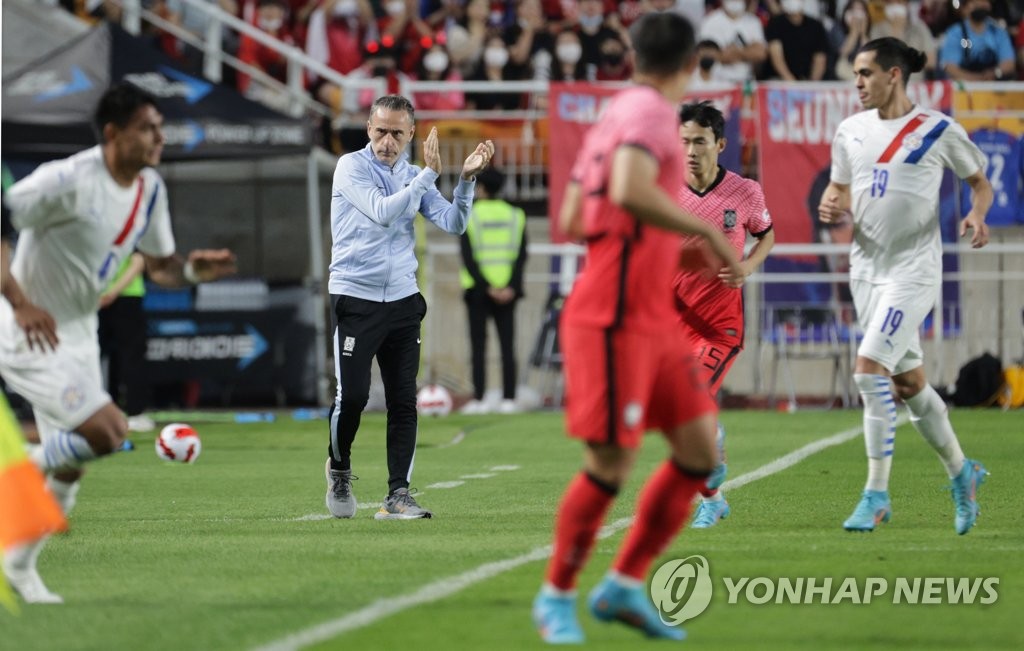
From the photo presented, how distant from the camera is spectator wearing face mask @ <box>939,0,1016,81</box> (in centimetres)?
2245

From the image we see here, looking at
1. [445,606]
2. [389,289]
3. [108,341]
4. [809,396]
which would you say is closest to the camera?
[445,606]

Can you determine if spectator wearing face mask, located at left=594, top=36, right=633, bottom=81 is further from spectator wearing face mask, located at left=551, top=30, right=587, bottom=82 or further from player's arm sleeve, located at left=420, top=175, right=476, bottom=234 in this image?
player's arm sleeve, located at left=420, top=175, right=476, bottom=234

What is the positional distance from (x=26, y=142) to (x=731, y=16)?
29.7ft

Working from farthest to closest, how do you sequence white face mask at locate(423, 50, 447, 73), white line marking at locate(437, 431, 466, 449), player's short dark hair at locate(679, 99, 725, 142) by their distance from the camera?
white face mask at locate(423, 50, 447, 73) → white line marking at locate(437, 431, 466, 449) → player's short dark hair at locate(679, 99, 725, 142)

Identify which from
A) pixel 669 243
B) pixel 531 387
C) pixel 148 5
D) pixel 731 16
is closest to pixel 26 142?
pixel 148 5

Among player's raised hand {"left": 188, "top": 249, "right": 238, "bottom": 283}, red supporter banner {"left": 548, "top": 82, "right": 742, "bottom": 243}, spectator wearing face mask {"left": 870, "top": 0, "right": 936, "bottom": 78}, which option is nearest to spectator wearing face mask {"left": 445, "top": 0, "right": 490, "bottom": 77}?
red supporter banner {"left": 548, "top": 82, "right": 742, "bottom": 243}

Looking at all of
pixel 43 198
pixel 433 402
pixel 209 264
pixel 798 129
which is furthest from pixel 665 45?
pixel 798 129

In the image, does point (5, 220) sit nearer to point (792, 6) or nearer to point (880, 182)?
point (880, 182)

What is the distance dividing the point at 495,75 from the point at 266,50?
3166 millimetres

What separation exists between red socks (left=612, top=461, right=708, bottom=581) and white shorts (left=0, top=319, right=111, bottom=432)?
226 centimetres

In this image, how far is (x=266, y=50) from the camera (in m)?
23.8

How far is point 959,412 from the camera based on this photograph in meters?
19.5

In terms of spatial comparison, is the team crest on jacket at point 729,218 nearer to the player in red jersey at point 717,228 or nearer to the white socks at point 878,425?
the player in red jersey at point 717,228

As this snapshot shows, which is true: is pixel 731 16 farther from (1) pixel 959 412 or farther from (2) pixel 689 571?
(2) pixel 689 571
